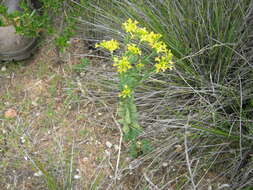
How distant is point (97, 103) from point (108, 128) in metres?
0.17

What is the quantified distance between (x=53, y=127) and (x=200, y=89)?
2.86 feet

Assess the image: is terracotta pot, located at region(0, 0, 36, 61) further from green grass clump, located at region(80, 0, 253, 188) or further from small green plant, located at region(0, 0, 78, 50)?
green grass clump, located at region(80, 0, 253, 188)

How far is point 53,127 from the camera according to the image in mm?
1811

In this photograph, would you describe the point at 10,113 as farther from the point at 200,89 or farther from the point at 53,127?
the point at 200,89

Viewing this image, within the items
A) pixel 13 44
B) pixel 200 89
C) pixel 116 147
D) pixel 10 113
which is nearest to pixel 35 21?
pixel 13 44

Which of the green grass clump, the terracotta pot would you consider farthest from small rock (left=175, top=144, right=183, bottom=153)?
the terracotta pot

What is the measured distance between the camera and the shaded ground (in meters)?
1.61

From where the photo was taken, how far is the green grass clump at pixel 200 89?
1545mm

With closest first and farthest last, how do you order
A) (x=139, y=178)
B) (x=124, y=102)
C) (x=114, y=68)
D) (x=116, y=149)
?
(x=124, y=102), (x=139, y=178), (x=116, y=149), (x=114, y=68)

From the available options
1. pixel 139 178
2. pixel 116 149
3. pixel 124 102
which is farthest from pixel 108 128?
pixel 124 102

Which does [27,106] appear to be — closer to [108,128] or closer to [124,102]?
[108,128]

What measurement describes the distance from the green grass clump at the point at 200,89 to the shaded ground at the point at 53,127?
26 cm

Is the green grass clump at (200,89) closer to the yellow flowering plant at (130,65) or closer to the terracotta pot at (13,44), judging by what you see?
the yellow flowering plant at (130,65)

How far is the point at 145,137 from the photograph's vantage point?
5.52 ft
